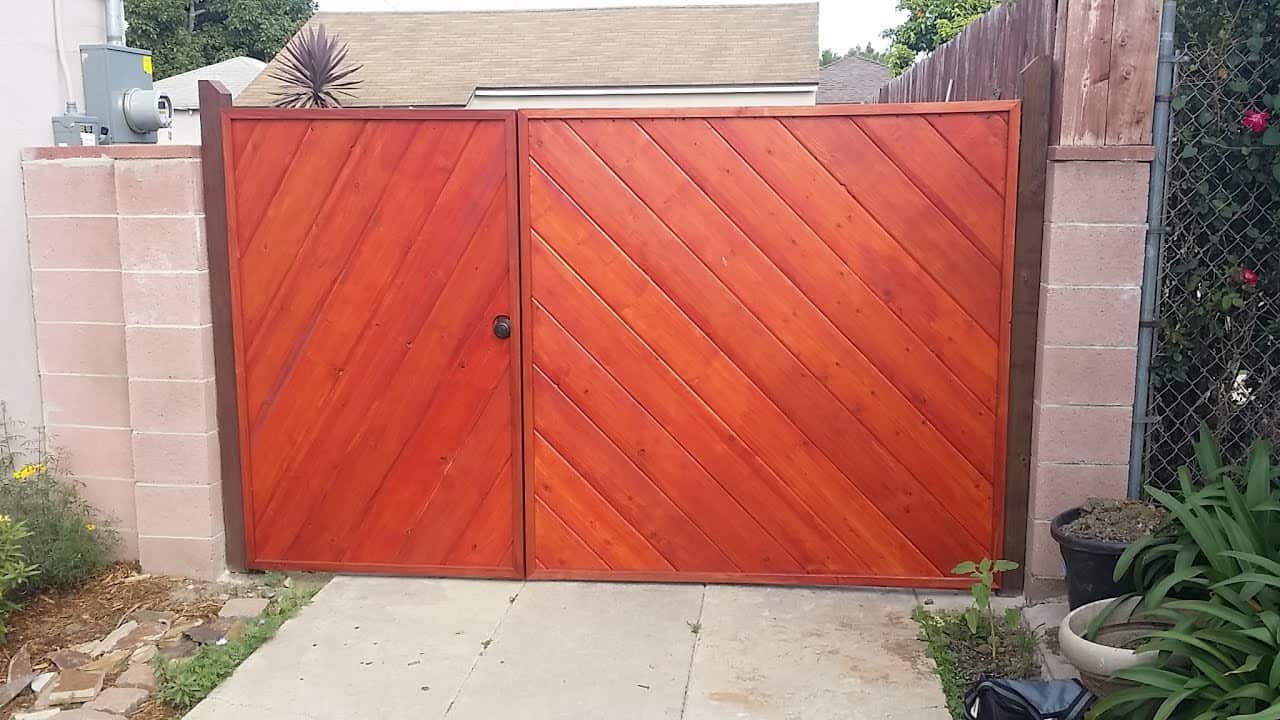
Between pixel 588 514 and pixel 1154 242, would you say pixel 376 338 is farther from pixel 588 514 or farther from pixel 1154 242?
pixel 1154 242

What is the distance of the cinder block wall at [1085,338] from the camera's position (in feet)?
13.2

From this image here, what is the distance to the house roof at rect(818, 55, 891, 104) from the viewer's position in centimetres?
2227

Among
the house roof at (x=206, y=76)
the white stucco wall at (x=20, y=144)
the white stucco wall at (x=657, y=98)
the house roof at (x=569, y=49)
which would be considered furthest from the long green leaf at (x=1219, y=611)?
the house roof at (x=206, y=76)

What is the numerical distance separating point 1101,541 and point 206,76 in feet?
48.2

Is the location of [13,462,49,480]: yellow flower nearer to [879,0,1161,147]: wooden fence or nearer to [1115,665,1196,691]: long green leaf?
[1115,665,1196,691]: long green leaf

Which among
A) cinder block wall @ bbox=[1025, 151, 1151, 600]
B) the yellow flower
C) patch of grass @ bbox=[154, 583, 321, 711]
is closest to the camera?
patch of grass @ bbox=[154, 583, 321, 711]

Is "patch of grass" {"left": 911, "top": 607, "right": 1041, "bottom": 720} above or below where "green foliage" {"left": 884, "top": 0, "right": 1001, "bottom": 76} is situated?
below

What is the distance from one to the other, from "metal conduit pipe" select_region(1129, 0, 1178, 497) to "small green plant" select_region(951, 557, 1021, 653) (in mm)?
635

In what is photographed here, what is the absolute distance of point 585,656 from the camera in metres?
3.96

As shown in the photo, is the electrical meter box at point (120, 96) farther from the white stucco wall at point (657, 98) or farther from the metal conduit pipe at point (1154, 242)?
the white stucco wall at point (657, 98)

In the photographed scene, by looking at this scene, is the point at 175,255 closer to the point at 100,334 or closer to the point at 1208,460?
the point at 100,334

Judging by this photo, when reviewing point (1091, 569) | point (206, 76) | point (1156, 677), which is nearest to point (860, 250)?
point (1091, 569)

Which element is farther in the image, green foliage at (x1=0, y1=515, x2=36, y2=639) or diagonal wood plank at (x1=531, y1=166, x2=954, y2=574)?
diagonal wood plank at (x1=531, y1=166, x2=954, y2=574)

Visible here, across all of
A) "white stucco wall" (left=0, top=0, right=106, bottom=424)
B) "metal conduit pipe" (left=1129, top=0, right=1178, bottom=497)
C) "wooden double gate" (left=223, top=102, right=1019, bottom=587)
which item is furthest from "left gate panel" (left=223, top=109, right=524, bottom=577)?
"metal conduit pipe" (left=1129, top=0, right=1178, bottom=497)
